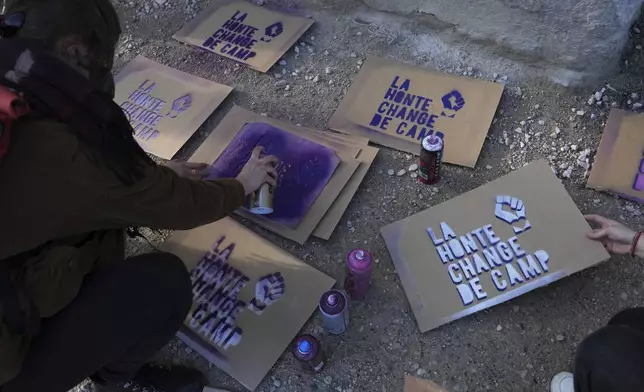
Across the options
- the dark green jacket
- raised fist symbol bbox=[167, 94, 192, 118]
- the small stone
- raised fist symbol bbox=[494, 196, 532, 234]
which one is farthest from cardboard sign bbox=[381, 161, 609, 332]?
raised fist symbol bbox=[167, 94, 192, 118]

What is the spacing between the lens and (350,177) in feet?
6.14

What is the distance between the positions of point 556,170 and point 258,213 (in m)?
0.89

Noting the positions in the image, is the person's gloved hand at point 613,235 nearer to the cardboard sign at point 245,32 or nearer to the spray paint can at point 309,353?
the spray paint can at point 309,353

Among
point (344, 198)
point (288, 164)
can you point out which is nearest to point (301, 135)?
point (288, 164)

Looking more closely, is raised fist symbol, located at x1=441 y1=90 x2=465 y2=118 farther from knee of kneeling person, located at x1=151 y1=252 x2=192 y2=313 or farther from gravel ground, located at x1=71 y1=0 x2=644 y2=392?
knee of kneeling person, located at x1=151 y1=252 x2=192 y2=313

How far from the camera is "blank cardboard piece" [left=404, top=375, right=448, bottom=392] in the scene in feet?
4.96

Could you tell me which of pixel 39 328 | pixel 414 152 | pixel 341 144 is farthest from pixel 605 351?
pixel 39 328

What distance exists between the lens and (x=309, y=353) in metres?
1.50

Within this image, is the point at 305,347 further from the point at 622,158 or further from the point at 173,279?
the point at 622,158

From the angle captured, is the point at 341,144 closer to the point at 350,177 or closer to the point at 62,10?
the point at 350,177

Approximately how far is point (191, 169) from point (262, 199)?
241mm

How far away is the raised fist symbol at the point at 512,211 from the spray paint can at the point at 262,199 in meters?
0.62

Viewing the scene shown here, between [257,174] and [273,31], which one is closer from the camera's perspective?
[257,174]

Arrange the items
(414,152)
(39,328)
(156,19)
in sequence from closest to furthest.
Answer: (39,328) < (414,152) < (156,19)
